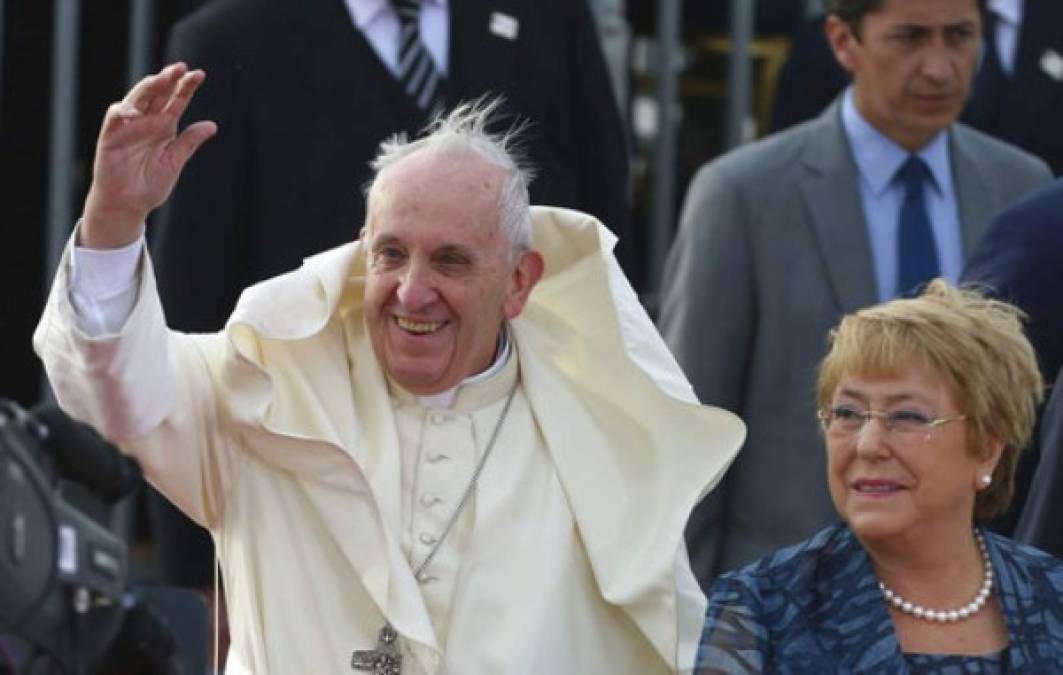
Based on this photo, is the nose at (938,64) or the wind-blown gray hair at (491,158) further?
the nose at (938,64)

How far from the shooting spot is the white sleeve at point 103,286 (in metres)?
5.43

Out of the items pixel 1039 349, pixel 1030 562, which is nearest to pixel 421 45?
pixel 1039 349

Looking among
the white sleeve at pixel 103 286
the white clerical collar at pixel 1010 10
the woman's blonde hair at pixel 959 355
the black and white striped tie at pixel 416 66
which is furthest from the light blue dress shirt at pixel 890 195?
the white sleeve at pixel 103 286

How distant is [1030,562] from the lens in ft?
18.1

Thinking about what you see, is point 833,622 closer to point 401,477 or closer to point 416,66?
point 401,477

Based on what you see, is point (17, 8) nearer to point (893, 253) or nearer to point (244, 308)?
point (893, 253)

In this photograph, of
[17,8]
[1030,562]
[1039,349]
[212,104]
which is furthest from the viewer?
[17,8]

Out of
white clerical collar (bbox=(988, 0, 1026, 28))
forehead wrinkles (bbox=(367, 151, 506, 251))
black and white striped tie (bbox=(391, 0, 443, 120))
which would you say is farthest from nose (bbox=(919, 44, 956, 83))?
forehead wrinkles (bbox=(367, 151, 506, 251))

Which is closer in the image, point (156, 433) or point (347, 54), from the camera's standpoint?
point (156, 433)

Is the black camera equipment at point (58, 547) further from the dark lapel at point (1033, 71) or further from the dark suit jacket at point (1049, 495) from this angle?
the dark lapel at point (1033, 71)

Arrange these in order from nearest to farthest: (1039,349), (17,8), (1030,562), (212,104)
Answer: (1030,562), (1039,349), (212,104), (17,8)

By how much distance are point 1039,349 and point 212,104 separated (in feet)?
6.35

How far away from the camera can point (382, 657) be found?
18.4 ft

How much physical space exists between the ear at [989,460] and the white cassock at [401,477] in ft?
1.81
